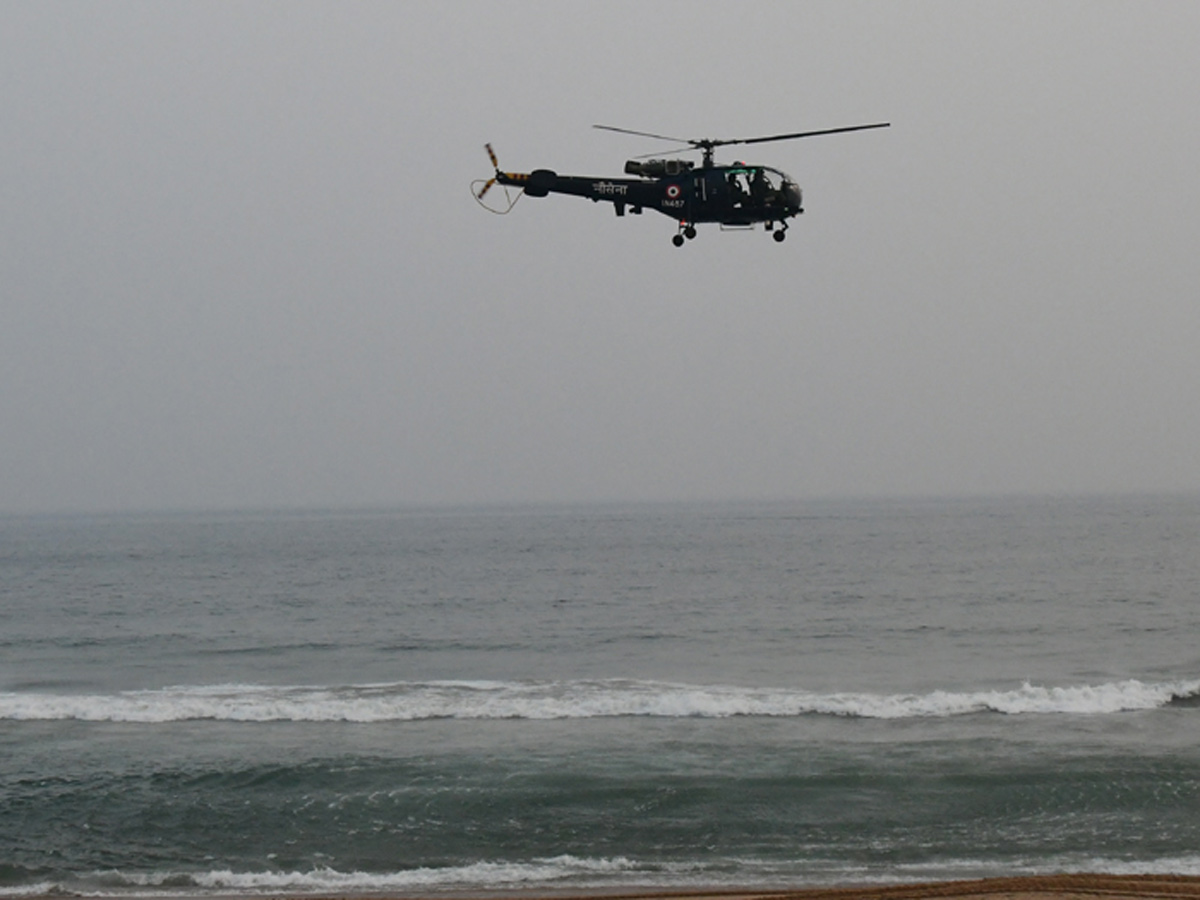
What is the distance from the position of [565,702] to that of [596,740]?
4.33m

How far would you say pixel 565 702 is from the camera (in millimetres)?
30562

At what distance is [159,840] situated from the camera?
2028 cm

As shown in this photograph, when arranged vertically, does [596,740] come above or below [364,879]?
above

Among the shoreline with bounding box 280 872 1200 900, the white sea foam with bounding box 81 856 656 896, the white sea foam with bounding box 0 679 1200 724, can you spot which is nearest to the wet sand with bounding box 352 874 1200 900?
the shoreline with bounding box 280 872 1200 900

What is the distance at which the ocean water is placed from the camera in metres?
19.1

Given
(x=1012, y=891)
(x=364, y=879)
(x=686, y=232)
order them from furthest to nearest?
(x=686, y=232), (x=364, y=879), (x=1012, y=891)

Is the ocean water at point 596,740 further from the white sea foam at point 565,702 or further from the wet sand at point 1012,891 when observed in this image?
the wet sand at point 1012,891

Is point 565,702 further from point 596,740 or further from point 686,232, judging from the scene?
point 686,232

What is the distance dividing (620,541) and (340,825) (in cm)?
9605

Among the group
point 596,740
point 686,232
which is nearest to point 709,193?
point 686,232

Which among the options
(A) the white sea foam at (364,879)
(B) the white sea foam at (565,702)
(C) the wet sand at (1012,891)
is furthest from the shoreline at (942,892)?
(B) the white sea foam at (565,702)

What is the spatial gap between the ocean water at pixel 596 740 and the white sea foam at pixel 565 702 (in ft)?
0.50

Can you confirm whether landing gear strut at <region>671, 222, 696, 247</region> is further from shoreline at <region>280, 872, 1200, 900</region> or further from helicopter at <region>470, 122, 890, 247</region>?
shoreline at <region>280, 872, 1200, 900</region>

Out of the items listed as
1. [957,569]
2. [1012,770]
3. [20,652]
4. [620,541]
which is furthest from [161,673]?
[620,541]
